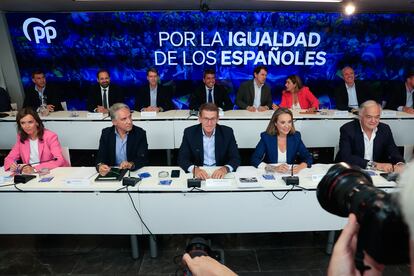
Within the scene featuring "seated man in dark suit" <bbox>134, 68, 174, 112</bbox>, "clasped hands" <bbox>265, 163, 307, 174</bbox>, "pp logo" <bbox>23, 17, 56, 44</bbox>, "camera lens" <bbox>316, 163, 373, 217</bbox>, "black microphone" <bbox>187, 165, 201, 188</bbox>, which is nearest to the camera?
"camera lens" <bbox>316, 163, 373, 217</bbox>

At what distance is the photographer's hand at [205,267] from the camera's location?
1052 mm

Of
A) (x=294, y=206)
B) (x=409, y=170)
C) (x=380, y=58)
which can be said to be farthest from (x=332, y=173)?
(x=380, y=58)

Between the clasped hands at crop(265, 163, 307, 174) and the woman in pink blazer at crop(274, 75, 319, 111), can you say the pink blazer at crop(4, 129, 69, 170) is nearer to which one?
the clasped hands at crop(265, 163, 307, 174)

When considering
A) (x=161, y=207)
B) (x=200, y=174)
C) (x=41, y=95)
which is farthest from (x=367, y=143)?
(x=41, y=95)

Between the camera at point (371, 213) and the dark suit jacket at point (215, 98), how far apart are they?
4.26m

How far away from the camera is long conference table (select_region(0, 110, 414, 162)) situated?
423cm

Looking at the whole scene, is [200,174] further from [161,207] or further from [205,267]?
[205,267]

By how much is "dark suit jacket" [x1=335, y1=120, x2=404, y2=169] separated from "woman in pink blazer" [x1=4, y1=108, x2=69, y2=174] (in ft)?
9.38

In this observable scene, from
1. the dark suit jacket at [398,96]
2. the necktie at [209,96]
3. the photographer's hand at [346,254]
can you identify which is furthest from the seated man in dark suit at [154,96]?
the photographer's hand at [346,254]

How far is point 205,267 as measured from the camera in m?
1.11

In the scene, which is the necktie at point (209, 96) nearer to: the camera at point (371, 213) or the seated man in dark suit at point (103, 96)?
the seated man in dark suit at point (103, 96)

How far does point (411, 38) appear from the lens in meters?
6.17

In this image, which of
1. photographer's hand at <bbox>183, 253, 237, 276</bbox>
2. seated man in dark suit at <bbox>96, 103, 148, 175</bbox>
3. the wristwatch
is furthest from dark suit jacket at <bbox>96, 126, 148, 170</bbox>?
the wristwatch

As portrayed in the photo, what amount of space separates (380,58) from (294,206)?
5.35 m
